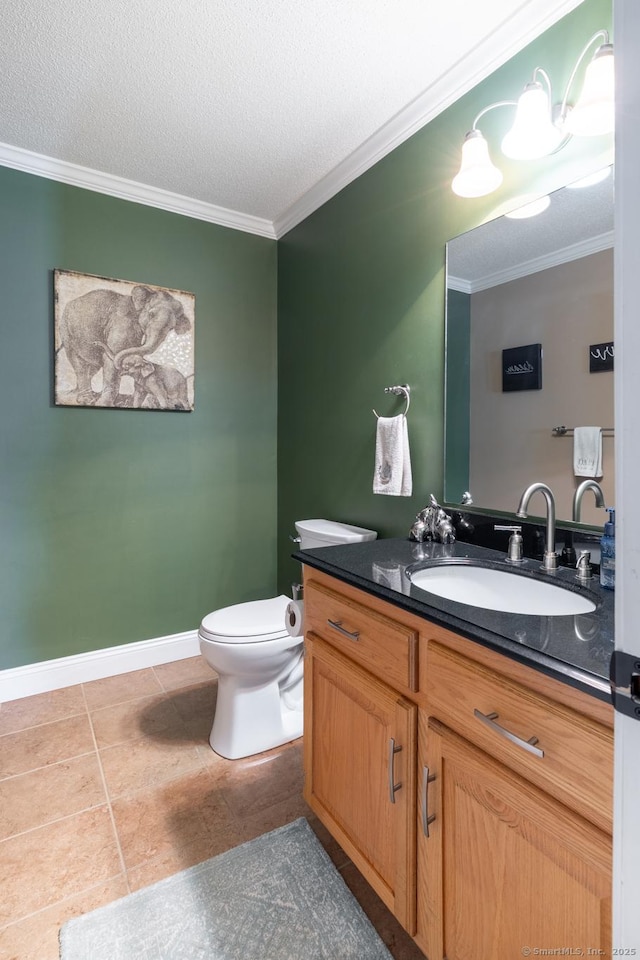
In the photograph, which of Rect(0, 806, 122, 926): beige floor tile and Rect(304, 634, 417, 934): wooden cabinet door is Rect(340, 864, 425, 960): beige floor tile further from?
Rect(0, 806, 122, 926): beige floor tile

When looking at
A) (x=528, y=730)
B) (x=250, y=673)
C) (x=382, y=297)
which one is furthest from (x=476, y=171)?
(x=250, y=673)

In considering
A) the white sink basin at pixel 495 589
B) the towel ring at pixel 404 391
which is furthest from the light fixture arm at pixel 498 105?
the white sink basin at pixel 495 589

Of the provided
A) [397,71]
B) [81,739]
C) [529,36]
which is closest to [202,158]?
[397,71]

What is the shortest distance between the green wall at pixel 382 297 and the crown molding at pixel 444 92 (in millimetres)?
28

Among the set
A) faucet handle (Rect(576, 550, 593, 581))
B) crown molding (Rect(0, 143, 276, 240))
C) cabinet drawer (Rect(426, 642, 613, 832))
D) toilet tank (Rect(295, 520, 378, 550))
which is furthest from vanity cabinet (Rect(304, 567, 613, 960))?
crown molding (Rect(0, 143, 276, 240))

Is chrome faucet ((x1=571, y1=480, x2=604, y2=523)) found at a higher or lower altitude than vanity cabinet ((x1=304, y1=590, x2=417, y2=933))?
higher

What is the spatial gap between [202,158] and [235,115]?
0.36m

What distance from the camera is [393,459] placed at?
1891 mm

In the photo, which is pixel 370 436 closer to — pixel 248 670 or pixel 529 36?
pixel 248 670

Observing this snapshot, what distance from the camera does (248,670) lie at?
179 centimetres

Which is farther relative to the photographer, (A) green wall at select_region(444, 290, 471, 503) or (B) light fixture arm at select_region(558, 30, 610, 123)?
(A) green wall at select_region(444, 290, 471, 503)

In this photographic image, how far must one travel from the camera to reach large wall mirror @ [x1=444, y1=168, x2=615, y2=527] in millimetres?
1281

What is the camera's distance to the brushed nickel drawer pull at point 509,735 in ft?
2.46

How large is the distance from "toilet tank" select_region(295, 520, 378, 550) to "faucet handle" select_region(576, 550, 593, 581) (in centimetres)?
90
